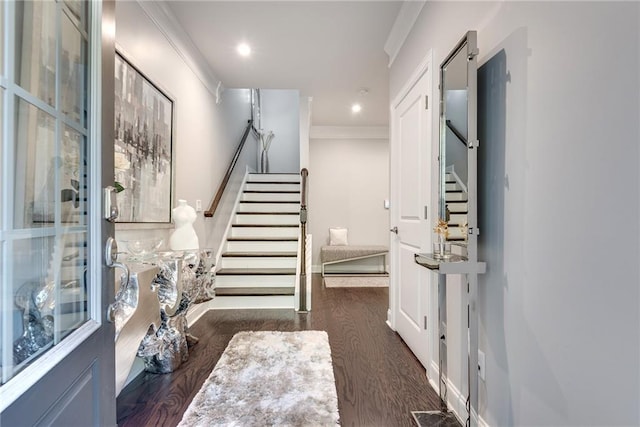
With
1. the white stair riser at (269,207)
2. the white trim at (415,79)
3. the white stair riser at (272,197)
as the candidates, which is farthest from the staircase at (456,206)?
the white stair riser at (272,197)

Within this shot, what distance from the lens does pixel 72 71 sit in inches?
30.0

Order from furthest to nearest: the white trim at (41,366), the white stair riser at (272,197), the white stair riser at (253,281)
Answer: the white stair riser at (272,197) → the white stair riser at (253,281) → the white trim at (41,366)

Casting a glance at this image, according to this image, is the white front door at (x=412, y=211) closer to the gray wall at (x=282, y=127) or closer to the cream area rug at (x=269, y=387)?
the cream area rug at (x=269, y=387)

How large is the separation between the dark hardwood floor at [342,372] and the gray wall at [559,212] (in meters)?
0.54

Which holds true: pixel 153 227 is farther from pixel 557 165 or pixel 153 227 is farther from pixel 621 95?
pixel 621 95

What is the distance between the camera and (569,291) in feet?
3.14

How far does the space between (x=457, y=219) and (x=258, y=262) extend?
9.52ft

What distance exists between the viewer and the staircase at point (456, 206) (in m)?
1.49

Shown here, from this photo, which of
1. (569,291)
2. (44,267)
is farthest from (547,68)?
(44,267)

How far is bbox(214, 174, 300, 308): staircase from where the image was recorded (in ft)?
11.5

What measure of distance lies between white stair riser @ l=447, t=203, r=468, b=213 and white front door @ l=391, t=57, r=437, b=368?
0.31 metres

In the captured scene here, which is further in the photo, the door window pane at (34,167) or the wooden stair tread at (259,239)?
the wooden stair tread at (259,239)

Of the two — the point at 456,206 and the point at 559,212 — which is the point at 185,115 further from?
the point at 559,212

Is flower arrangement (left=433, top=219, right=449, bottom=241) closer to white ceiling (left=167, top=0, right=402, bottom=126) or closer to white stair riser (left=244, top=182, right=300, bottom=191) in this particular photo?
white ceiling (left=167, top=0, right=402, bottom=126)
